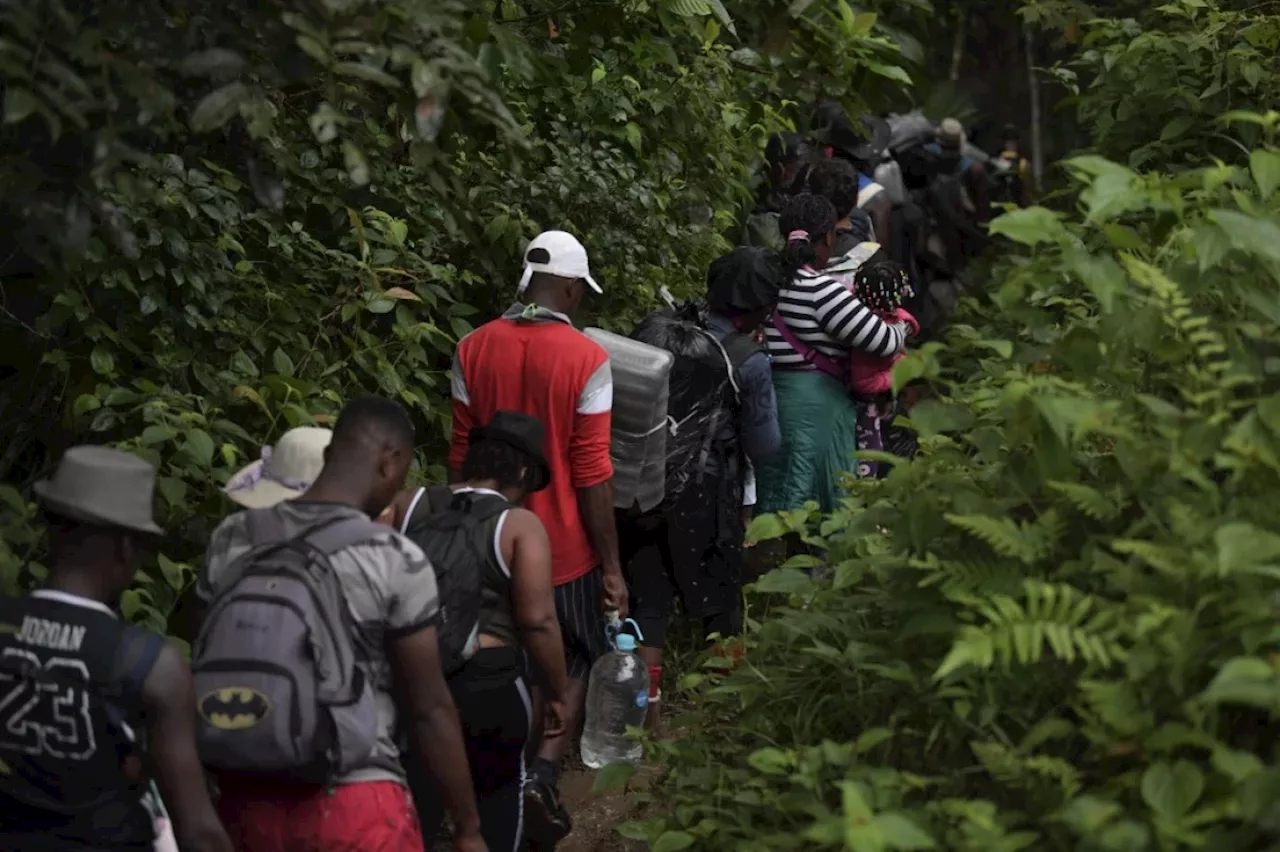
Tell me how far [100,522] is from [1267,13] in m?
6.38

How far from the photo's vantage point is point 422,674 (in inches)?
161

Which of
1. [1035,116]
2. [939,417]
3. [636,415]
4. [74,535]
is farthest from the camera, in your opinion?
[1035,116]

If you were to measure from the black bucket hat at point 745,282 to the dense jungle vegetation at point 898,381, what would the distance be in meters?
1.02

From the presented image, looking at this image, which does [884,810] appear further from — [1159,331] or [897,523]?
[1159,331]

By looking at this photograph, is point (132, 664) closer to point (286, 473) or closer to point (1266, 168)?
point (286, 473)

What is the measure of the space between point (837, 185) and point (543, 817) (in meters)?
4.21

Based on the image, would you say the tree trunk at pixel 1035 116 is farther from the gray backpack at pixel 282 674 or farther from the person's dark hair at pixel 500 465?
the gray backpack at pixel 282 674

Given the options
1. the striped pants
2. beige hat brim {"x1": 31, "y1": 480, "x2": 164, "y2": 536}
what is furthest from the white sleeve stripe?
beige hat brim {"x1": 31, "y1": 480, "x2": 164, "y2": 536}

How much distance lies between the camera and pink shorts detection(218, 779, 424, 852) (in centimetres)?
402

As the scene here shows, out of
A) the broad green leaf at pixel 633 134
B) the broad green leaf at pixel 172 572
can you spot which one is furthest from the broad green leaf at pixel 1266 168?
the broad green leaf at pixel 633 134

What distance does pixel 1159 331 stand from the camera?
402 cm

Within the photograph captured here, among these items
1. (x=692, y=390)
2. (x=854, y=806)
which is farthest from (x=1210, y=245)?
(x=692, y=390)

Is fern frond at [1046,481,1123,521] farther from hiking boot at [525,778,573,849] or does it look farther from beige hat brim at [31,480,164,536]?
hiking boot at [525,778,573,849]

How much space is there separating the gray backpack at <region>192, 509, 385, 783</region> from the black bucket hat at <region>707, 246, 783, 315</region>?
3.57m
